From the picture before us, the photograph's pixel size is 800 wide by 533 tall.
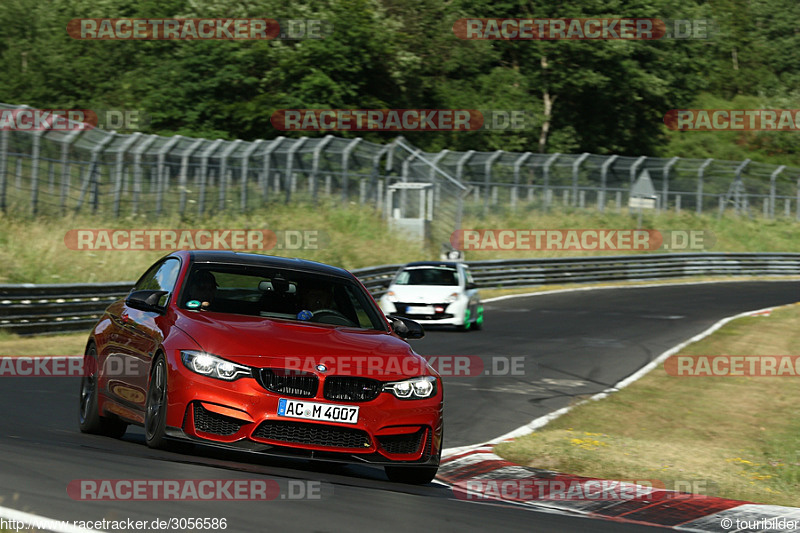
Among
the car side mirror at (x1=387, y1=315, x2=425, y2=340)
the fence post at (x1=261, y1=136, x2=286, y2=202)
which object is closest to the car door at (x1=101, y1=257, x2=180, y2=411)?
the car side mirror at (x1=387, y1=315, x2=425, y2=340)

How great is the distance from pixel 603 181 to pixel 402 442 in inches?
1437

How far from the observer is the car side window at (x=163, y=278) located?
812cm

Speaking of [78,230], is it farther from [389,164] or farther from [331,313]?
[331,313]

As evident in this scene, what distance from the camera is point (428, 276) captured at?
23172mm

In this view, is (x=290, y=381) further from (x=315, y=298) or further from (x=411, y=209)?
(x=411, y=209)

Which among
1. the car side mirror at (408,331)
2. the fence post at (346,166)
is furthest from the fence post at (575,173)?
the car side mirror at (408,331)

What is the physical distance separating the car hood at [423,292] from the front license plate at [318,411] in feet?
49.3

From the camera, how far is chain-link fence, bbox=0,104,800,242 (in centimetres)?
2534

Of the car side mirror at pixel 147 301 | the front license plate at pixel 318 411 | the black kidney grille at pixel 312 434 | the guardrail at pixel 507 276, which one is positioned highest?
the car side mirror at pixel 147 301

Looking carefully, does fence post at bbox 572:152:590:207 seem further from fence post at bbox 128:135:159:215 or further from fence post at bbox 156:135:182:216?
fence post at bbox 128:135:159:215

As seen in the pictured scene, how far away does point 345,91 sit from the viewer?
46.5 m

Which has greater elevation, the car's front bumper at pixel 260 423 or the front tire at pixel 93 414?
the car's front bumper at pixel 260 423

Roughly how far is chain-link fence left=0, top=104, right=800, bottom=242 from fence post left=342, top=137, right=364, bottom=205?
0.14ft

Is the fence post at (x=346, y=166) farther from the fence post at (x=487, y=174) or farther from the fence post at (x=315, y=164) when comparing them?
the fence post at (x=487, y=174)
